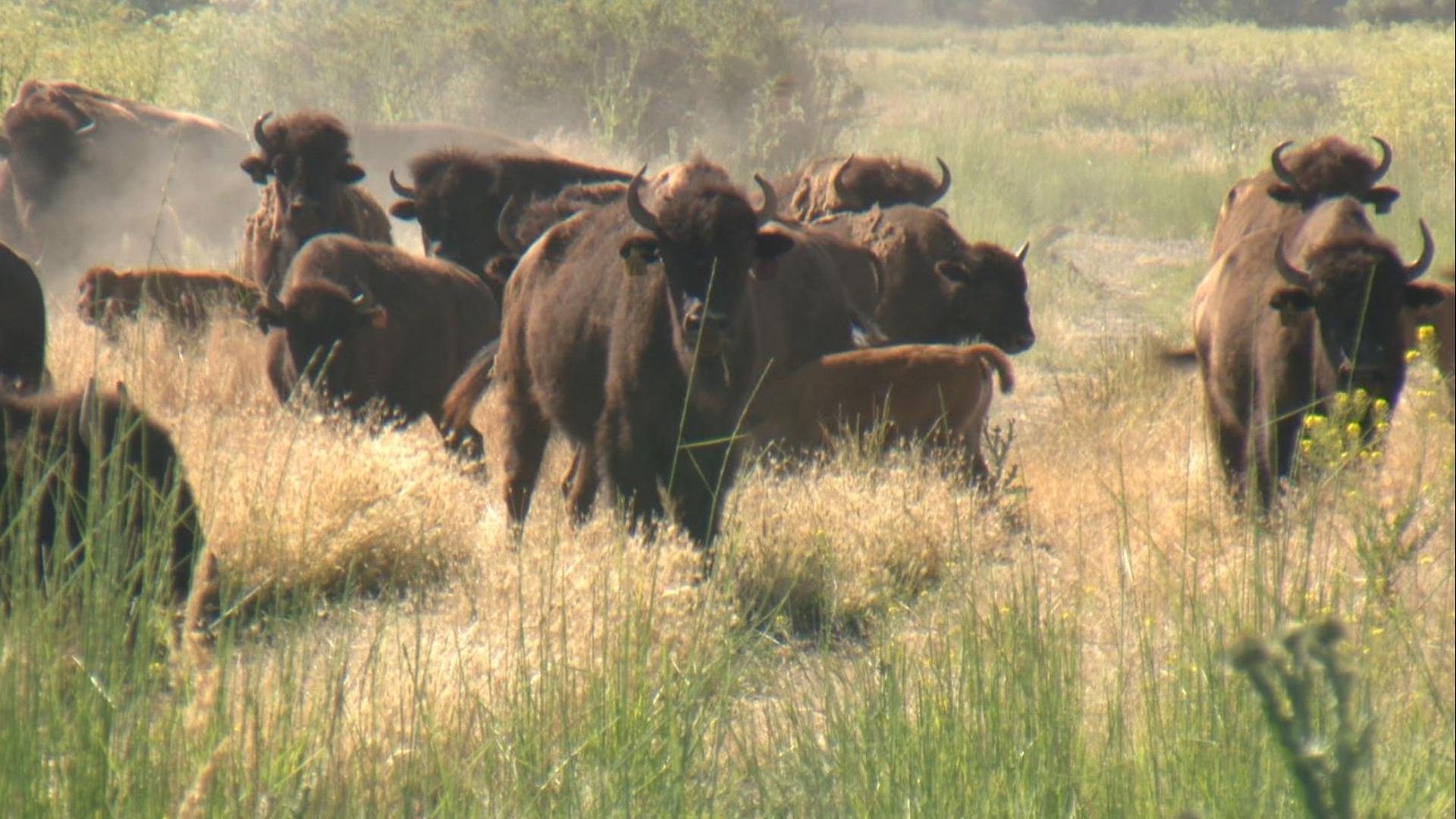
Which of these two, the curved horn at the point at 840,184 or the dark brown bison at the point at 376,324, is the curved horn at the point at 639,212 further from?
the curved horn at the point at 840,184

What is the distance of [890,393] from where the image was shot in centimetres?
974

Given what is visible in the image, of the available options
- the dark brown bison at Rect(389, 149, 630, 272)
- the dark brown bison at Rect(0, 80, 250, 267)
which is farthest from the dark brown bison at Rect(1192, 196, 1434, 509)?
the dark brown bison at Rect(0, 80, 250, 267)

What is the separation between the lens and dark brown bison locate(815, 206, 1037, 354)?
470 inches

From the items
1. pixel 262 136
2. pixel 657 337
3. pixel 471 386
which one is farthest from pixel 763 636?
pixel 262 136

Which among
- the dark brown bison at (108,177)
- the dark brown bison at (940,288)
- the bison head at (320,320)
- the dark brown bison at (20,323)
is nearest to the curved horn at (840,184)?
the dark brown bison at (940,288)

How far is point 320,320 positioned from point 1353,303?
537cm

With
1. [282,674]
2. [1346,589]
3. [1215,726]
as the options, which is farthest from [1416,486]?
[282,674]

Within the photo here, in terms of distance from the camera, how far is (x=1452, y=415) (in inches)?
389

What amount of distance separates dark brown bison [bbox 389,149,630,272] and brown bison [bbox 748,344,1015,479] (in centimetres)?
281

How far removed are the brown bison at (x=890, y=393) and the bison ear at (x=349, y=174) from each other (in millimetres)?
4332

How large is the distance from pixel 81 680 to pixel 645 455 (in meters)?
4.12

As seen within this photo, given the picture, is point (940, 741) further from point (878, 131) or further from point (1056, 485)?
point (878, 131)

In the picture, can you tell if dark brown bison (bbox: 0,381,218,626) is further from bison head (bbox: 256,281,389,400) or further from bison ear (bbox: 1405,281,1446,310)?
bison ear (bbox: 1405,281,1446,310)

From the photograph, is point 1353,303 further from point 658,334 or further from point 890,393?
point 658,334
